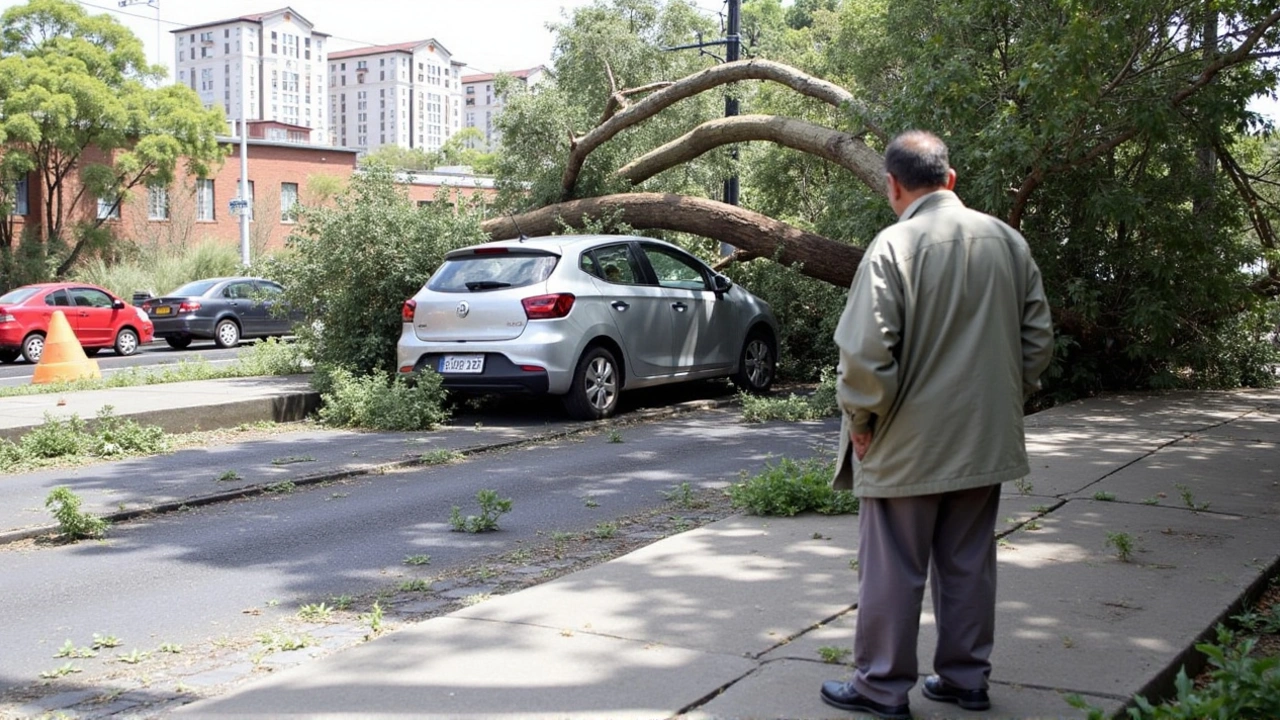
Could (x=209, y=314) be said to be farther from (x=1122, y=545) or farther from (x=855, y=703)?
(x=855, y=703)

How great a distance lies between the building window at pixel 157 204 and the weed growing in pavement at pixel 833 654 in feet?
149

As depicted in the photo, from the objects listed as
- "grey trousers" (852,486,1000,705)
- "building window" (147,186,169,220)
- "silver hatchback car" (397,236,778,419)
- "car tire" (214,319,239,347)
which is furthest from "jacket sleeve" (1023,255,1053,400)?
"building window" (147,186,169,220)

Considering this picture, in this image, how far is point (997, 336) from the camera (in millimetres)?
3691

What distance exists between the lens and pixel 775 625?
15.4 feet

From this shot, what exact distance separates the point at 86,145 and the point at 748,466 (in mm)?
36853

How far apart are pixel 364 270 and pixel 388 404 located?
2718mm

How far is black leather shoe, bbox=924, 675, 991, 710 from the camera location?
3.76 meters

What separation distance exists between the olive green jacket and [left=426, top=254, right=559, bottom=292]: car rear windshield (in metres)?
7.96

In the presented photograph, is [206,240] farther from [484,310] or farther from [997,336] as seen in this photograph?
[997,336]

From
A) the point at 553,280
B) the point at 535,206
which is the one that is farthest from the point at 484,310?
the point at 535,206

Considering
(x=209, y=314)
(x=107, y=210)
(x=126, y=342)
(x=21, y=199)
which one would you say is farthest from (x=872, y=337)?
(x=107, y=210)

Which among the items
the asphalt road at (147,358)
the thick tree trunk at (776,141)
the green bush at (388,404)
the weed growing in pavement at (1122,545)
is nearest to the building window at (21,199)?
the asphalt road at (147,358)

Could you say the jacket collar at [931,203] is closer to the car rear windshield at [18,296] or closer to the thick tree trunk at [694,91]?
the thick tree trunk at [694,91]

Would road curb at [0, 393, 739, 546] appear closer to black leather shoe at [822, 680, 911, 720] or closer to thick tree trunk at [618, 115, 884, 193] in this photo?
thick tree trunk at [618, 115, 884, 193]
